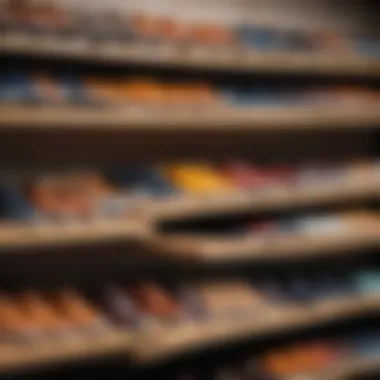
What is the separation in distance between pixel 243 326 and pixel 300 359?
0.40 metres

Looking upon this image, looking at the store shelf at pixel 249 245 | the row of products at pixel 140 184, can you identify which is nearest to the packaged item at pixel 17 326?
the row of products at pixel 140 184

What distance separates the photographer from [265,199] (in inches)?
106

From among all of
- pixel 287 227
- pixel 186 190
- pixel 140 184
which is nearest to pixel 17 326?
pixel 140 184

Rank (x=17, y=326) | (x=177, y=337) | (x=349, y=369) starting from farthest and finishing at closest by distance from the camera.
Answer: (x=349, y=369) < (x=177, y=337) < (x=17, y=326)

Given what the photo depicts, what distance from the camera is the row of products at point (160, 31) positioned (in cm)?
232

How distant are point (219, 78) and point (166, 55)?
0.45m

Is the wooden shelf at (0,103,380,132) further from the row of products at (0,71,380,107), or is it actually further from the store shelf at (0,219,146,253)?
the store shelf at (0,219,146,253)

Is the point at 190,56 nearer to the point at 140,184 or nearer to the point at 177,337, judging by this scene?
the point at 140,184

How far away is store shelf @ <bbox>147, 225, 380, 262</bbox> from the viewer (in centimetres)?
256

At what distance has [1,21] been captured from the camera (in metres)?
2.21

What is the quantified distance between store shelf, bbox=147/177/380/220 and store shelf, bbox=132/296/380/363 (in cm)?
35

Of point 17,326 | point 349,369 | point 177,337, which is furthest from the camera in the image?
point 349,369

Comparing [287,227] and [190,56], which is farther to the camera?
[287,227]

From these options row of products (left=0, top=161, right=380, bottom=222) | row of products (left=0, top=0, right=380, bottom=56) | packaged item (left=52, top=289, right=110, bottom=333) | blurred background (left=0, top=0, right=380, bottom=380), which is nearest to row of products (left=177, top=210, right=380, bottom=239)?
blurred background (left=0, top=0, right=380, bottom=380)
